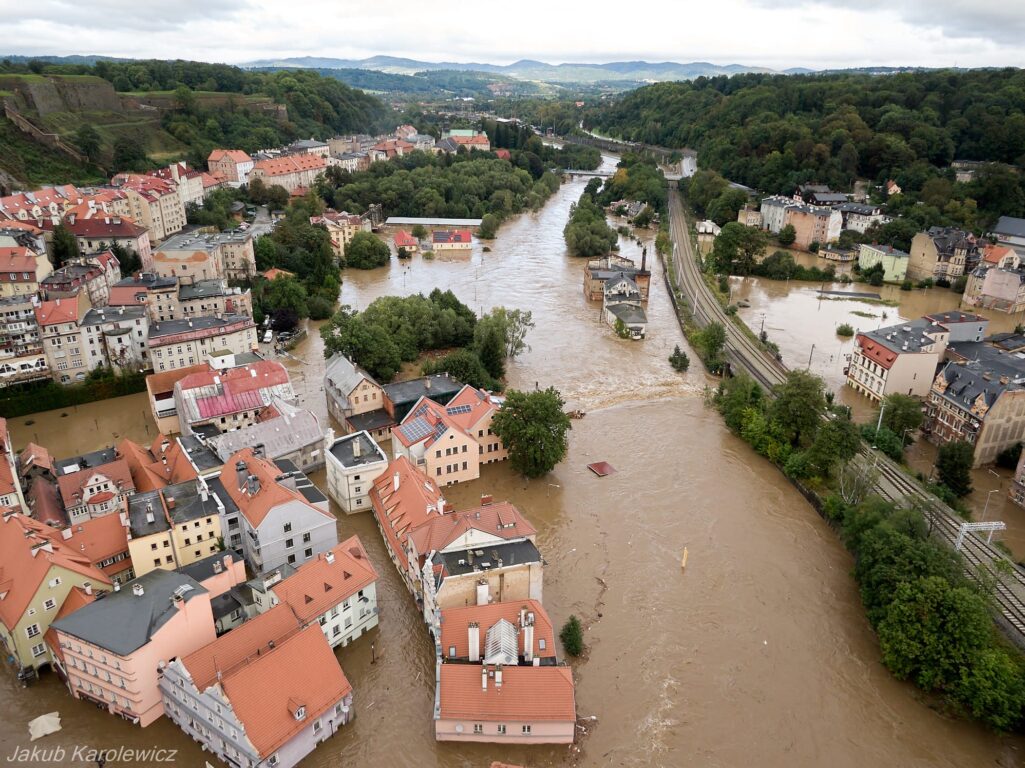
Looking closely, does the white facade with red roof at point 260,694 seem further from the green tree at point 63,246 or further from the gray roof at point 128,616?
the green tree at point 63,246

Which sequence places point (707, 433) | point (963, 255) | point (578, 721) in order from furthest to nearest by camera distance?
point (963, 255)
point (707, 433)
point (578, 721)

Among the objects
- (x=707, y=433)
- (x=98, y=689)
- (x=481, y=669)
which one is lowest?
(x=707, y=433)

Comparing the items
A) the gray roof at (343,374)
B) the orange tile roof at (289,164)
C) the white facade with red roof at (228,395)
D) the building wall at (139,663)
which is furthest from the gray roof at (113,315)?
the orange tile roof at (289,164)

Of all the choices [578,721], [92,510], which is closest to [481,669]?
[578,721]

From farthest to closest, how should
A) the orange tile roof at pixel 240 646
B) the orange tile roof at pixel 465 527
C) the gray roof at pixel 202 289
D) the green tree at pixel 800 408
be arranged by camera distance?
the gray roof at pixel 202 289 → the green tree at pixel 800 408 → the orange tile roof at pixel 465 527 → the orange tile roof at pixel 240 646

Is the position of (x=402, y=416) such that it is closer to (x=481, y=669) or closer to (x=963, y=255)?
(x=481, y=669)

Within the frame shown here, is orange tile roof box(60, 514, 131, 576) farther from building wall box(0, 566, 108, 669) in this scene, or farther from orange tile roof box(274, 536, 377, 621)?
orange tile roof box(274, 536, 377, 621)
